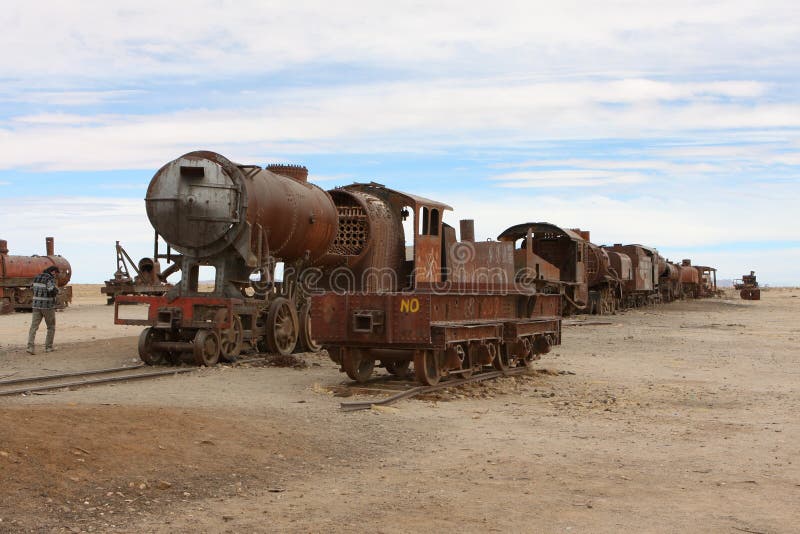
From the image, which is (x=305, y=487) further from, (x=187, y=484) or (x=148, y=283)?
(x=148, y=283)

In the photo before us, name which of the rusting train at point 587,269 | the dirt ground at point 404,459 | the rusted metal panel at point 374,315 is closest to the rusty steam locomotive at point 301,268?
the rusted metal panel at point 374,315

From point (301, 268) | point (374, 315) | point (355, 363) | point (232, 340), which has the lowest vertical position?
point (355, 363)

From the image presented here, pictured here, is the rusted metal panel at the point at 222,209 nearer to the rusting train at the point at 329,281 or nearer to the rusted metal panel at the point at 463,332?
the rusting train at the point at 329,281

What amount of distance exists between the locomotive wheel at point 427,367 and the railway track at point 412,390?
0.10 meters

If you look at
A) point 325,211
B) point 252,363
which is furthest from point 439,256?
point 252,363

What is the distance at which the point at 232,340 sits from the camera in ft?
53.2

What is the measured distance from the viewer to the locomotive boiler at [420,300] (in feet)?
39.9

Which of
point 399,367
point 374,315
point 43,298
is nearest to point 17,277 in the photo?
point 43,298

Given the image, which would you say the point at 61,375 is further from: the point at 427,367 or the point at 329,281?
the point at 329,281

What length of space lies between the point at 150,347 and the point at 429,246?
5.42 m

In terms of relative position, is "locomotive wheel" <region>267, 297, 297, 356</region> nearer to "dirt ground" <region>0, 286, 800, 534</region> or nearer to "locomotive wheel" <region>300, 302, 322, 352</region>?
"locomotive wheel" <region>300, 302, 322, 352</region>

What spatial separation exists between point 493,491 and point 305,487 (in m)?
1.50

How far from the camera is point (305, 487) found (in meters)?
7.03

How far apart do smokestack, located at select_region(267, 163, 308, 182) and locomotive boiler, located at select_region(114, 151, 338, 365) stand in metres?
0.74
